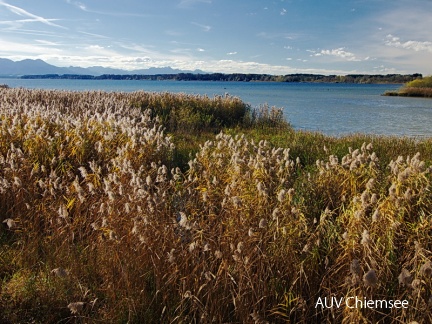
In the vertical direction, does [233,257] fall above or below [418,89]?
below

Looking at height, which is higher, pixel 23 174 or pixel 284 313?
pixel 23 174

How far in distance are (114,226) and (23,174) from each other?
97.6 inches

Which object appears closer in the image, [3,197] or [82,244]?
[82,244]

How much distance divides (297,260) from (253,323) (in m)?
0.76

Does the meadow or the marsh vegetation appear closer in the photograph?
the meadow

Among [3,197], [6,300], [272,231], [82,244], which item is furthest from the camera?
[3,197]

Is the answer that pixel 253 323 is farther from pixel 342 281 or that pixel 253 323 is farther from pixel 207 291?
pixel 342 281

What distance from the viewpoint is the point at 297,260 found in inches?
145

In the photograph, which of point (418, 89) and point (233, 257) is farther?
point (418, 89)

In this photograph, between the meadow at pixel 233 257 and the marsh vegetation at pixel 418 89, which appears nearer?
the meadow at pixel 233 257

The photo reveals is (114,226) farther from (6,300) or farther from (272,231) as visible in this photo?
(272,231)

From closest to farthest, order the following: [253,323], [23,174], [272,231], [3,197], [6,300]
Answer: [253,323] < [6,300] < [272,231] < [3,197] < [23,174]

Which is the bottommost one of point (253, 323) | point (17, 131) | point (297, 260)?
point (253, 323)

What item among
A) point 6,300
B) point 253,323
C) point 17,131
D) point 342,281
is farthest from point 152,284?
point 17,131
